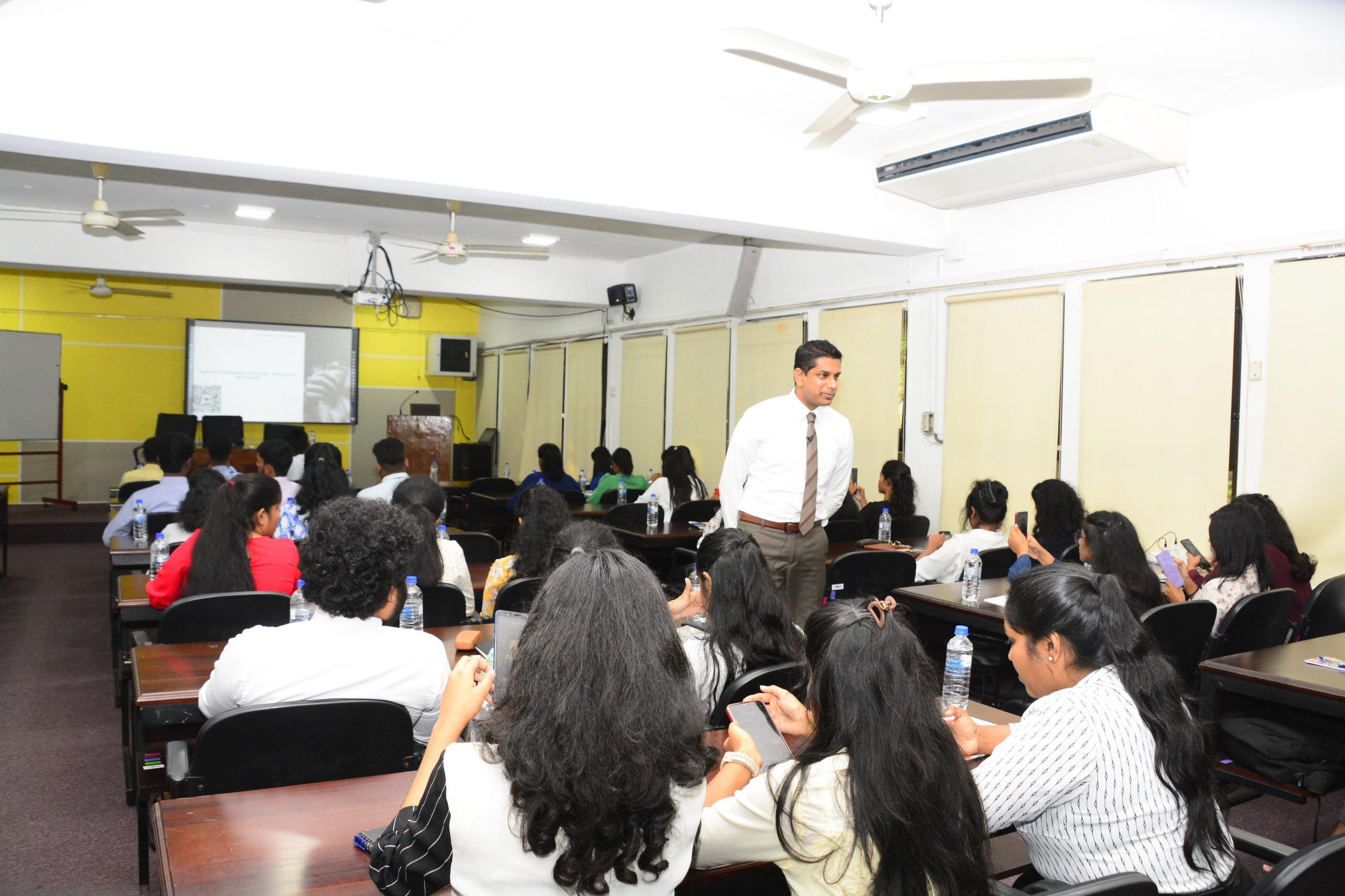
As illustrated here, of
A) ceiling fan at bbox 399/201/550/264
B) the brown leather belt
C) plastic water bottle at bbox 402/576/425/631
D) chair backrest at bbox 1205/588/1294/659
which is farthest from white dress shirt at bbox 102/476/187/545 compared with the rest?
chair backrest at bbox 1205/588/1294/659

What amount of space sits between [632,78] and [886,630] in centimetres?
394

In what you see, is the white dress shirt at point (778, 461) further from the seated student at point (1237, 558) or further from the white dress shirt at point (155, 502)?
the white dress shirt at point (155, 502)

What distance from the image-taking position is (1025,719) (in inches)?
66.7

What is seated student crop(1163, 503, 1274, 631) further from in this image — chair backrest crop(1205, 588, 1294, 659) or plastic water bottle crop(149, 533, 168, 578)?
plastic water bottle crop(149, 533, 168, 578)

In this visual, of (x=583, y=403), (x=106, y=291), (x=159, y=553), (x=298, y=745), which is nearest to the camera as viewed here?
(x=298, y=745)

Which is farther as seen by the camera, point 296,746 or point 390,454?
point 390,454

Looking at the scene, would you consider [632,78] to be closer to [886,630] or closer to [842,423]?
[842,423]

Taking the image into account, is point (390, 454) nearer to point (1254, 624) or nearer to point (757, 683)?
point (757, 683)

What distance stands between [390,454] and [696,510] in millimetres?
2127

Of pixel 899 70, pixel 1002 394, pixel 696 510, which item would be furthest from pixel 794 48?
pixel 696 510

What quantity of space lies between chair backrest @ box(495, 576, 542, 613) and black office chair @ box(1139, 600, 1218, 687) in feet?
6.87

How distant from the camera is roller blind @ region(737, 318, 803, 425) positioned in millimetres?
7520

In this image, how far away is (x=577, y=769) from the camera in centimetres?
122

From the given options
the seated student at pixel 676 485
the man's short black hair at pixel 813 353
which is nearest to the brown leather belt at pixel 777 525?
the man's short black hair at pixel 813 353
